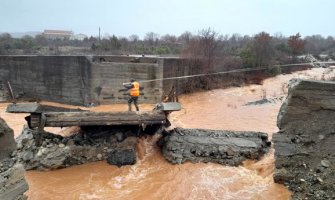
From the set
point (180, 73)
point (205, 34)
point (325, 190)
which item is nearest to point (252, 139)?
point (325, 190)

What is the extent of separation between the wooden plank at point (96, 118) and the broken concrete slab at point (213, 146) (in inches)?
36.1

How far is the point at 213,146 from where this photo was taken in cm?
1084

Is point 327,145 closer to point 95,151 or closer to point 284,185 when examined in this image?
point 284,185

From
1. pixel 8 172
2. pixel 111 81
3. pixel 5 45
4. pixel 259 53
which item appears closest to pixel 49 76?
pixel 111 81

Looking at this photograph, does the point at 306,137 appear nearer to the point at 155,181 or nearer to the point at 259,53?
the point at 155,181

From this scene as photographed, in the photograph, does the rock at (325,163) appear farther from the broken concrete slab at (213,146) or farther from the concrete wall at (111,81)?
the concrete wall at (111,81)

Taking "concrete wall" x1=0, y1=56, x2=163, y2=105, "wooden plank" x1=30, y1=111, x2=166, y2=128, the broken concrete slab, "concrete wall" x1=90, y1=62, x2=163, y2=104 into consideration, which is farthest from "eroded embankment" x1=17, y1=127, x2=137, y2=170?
"concrete wall" x1=90, y1=62, x2=163, y2=104

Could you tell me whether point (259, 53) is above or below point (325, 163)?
above

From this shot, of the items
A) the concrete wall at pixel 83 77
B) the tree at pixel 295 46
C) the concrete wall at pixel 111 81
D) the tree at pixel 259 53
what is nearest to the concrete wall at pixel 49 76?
the concrete wall at pixel 83 77

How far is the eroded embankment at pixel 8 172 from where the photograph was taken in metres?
5.35

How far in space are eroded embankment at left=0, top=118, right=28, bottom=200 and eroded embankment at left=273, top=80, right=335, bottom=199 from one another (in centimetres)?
590

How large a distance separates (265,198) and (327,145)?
6.54 ft

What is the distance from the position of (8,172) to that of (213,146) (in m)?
6.58

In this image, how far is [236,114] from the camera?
57.3 feet
